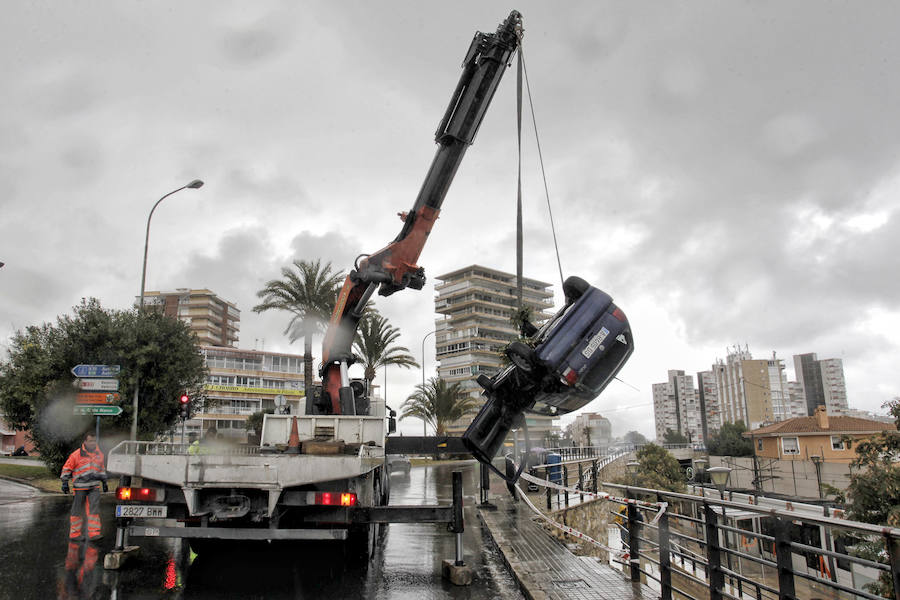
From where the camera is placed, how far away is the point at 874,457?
38.2 feet

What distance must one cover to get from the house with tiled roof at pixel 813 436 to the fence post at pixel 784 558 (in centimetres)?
3944

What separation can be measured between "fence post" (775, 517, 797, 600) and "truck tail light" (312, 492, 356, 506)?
12.7 feet

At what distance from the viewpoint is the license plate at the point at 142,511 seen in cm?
616

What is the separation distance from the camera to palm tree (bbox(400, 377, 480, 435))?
3906cm

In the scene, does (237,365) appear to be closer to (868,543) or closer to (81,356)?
(81,356)

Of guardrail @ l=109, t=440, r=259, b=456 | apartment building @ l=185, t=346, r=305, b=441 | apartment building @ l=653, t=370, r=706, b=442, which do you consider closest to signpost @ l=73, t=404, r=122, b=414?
guardrail @ l=109, t=440, r=259, b=456

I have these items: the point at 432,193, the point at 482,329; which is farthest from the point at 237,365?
the point at 432,193

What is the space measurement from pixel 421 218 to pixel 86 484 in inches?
249

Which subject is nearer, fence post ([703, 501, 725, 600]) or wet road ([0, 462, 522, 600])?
fence post ([703, 501, 725, 600])

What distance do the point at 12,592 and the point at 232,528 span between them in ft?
7.17

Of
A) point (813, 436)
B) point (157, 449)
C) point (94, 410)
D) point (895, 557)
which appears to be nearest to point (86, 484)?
point (157, 449)

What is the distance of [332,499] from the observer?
6.00 m

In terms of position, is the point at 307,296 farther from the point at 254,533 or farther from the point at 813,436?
the point at 813,436

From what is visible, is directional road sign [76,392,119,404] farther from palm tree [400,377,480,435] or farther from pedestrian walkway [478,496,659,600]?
palm tree [400,377,480,435]
